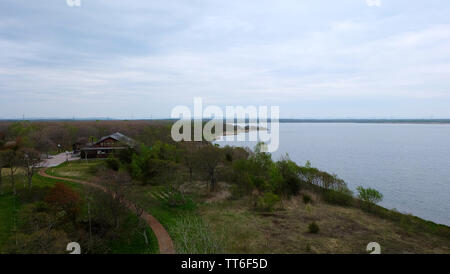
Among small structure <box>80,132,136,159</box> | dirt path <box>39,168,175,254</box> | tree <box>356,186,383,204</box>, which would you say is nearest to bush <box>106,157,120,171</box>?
small structure <box>80,132,136,159</box>

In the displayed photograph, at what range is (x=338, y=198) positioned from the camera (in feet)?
85.3

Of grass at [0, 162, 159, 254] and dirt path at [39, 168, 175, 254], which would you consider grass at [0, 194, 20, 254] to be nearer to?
grass at [0, 162, 159, 254]

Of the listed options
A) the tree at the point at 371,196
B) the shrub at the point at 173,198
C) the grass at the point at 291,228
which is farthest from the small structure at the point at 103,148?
the tree at the point at 371,196

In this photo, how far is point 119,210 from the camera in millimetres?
16344

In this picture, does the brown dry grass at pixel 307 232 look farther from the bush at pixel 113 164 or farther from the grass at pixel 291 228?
the bush at pixel 113 164

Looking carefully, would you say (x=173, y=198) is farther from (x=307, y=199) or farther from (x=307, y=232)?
(x=307, y=199)

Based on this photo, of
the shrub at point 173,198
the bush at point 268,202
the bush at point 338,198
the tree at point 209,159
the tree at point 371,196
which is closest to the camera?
the shrub at point 173,198

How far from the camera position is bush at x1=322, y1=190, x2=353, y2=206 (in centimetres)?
2562

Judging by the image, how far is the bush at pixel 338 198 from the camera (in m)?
25.6

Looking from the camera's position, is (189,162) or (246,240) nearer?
(246,240)
